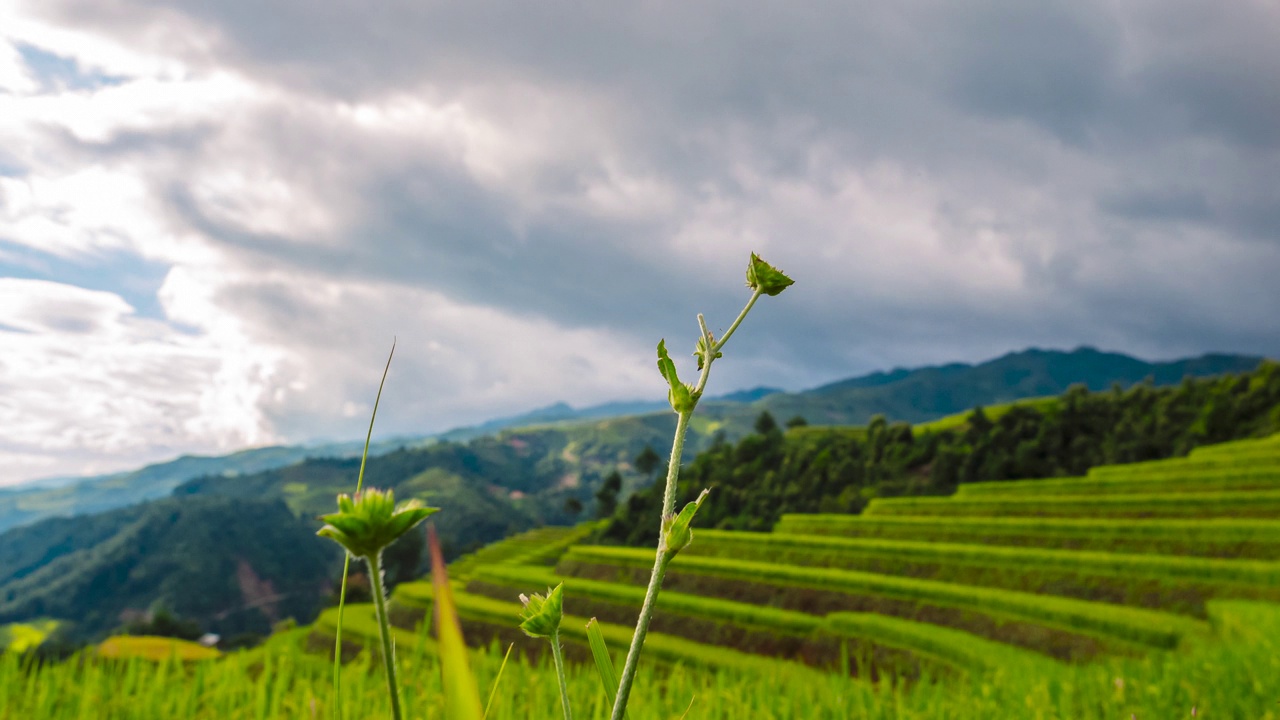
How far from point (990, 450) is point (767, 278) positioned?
4953cm

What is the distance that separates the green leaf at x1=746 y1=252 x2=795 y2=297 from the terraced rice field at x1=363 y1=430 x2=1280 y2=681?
13186 mm

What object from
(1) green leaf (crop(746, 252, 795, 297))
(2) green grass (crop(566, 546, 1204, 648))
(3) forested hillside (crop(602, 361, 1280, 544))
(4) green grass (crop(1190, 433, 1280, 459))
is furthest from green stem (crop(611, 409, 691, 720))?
(3) forested hillside (crop(602, 361, 1280, 544))

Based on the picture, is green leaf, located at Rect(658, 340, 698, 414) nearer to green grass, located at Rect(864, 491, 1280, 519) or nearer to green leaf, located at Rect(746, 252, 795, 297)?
green leaf, located at Rect(746, 252, 795, 297)

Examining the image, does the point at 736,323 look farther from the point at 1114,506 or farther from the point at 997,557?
the point at 1114,506

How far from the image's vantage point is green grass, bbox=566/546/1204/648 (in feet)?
53.0

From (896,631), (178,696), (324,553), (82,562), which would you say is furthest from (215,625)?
(178,696)

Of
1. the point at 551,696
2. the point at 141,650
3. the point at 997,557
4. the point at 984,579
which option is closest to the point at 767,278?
the point at 551,696

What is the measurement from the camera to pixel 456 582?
139 feet

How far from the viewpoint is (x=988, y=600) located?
20.3 m

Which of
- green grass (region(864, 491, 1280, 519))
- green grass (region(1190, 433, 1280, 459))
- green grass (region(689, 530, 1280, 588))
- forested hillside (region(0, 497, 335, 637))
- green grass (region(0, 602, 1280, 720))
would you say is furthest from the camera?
forested hillside (region(0, 497, 335, 637))

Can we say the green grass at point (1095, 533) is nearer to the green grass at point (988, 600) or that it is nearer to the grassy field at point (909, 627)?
the grassy field at point (909, 627)

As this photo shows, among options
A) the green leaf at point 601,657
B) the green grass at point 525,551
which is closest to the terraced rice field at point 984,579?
the green leaf at point 601,657

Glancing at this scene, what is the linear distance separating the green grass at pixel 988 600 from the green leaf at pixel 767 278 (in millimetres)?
10056

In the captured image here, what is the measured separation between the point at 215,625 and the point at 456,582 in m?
121
